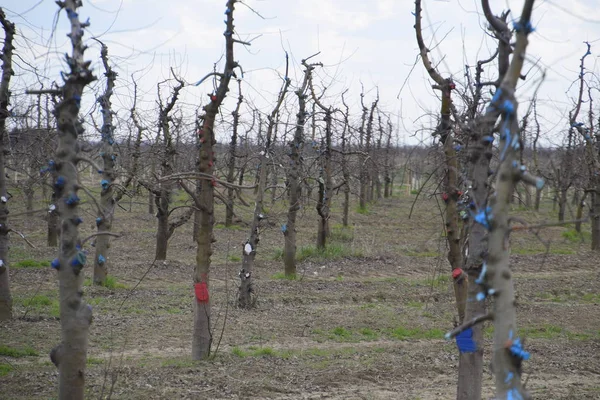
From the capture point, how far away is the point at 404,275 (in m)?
16.0

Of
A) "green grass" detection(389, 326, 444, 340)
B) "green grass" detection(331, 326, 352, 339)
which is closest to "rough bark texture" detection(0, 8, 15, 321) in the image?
"green grass" detection(331, 326, 352, 339)

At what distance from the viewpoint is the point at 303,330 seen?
9.81 meters

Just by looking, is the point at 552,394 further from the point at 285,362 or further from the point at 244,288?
the point at 244,288

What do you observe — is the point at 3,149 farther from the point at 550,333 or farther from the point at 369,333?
the point at 550,333

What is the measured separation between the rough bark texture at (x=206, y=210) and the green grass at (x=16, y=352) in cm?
215

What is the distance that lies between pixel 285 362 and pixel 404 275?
861cm

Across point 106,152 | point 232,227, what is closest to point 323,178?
point 106,152

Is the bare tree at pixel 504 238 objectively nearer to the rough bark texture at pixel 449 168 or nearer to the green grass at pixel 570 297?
the rough bark texture at pixel 449 168

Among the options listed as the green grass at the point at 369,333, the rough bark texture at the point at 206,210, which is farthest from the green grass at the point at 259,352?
the green grass at the point at 369,333

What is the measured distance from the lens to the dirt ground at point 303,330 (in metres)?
6.87

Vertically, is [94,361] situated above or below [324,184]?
below

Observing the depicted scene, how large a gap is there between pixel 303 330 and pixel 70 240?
233 inches

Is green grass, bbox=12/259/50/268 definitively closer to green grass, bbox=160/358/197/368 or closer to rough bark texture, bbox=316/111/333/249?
rough bark texture, bbox=316/111/333/249

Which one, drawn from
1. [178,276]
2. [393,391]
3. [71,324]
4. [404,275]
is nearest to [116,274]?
[178,276]
